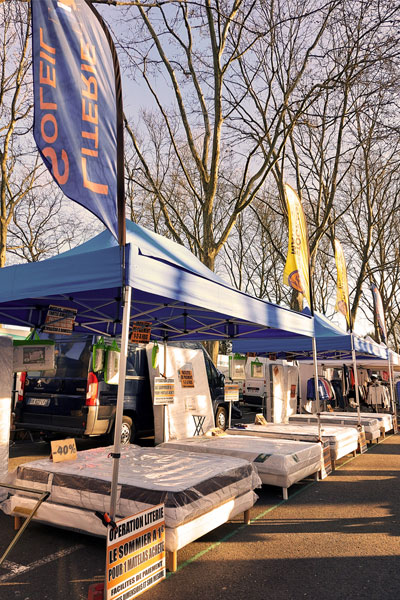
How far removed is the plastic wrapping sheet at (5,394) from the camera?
518 centimetres

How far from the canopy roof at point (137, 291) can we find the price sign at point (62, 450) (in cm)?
158

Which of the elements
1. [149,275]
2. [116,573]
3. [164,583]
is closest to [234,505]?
[164,583]

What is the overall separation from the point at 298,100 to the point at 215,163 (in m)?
3.57

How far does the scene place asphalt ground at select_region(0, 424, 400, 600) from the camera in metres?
3.38

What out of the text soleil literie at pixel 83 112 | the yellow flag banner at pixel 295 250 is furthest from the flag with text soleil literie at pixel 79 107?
the yellow flag banner at pixel 295 250

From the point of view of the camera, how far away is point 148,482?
13.3ft

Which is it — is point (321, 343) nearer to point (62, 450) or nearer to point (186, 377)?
point (186, 377)

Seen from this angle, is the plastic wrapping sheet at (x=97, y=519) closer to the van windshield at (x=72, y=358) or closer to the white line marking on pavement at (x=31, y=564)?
the white line marking on pavement at (x=31, y=564)

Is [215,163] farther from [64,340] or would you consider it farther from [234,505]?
[234,505]

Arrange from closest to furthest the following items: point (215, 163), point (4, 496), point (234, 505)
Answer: point (234, 505)
point (4, 496)
point (215, 163)

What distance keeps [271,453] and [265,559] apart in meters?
2.08

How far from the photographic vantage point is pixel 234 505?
4508 millimetres

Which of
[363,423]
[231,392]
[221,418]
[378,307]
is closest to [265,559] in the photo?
[231,392]

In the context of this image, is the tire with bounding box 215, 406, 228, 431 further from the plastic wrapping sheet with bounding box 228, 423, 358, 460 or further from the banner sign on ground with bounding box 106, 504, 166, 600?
the banner sign on ground with bounding box 106, 504, 166, 600
